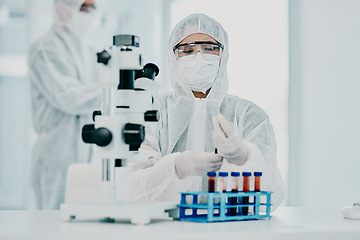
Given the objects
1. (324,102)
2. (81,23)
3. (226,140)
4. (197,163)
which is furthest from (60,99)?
(226,140)

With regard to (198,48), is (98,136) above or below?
below

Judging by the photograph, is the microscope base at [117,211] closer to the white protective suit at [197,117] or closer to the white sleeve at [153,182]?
the white sleeve at [153,182]

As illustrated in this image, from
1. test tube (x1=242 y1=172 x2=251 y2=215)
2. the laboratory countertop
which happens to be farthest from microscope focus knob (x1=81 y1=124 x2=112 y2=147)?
test tube (x1=242 y1=172 x2=251 y2=215)

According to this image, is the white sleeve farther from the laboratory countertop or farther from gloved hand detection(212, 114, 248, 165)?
the laboratory countertop

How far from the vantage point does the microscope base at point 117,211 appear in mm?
1121

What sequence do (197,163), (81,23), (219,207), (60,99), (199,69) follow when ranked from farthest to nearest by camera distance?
(81,23), (60,99), (199,69), (197,163), (219,207)

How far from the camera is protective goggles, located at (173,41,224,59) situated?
1931 millimetres

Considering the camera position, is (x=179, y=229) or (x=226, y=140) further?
(x=226, y=140)

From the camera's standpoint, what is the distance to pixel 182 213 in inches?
48.8

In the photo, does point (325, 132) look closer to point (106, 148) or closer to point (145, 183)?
point (145, 183)

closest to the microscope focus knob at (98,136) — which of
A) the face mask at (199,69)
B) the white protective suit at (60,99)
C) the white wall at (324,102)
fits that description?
the face mask at (199,69)

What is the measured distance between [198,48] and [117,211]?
0.92 metres

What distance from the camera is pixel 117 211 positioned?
3.73 ft

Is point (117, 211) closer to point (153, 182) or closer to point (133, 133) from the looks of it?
point (133, 133)
